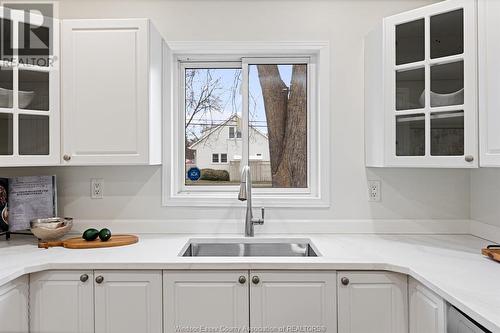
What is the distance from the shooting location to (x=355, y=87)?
2277mm

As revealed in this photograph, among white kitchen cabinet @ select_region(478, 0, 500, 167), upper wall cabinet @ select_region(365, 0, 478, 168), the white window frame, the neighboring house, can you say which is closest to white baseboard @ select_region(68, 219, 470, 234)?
the white window frame

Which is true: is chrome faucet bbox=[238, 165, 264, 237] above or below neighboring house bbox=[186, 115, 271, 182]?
below

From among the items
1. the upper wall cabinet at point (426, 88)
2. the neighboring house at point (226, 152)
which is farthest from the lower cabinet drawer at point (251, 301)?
the neighboring house at point (226, 152)

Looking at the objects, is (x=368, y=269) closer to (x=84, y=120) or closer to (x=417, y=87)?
(x=417, y=87)

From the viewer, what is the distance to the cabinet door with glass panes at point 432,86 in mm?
1737

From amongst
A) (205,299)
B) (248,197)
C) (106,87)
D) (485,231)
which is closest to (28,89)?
(106,87)

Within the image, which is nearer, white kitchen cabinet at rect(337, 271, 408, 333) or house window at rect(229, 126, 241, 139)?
white kitchen cabinet at rect(337, 271, 408, 333)

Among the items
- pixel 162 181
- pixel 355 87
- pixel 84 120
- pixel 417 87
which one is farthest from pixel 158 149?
pixel 417 87

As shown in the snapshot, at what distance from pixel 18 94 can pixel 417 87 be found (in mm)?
2038

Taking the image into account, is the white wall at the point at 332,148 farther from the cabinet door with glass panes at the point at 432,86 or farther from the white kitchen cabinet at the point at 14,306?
the white kitchen cabinet at the point at 14,306

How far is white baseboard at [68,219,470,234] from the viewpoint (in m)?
2.26

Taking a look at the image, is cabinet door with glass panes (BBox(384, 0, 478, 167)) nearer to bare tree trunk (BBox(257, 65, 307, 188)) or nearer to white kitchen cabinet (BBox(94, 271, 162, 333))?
bare tree trunk (BBox(257, 65, 307, 188))

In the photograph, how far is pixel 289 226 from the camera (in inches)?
90.3

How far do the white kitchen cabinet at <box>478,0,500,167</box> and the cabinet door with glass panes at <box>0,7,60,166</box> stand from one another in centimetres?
209
